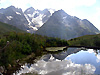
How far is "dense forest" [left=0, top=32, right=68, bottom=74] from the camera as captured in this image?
19.6 meters

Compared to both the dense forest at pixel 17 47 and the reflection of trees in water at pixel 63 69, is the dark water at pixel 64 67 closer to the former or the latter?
the reflection of trees in water at pixel 63 69

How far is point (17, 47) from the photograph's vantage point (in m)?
30.5

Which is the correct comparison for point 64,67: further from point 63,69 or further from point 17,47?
point 17,47

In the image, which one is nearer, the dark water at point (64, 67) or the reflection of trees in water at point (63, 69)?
the reflection of trees in water at point (63, 69)

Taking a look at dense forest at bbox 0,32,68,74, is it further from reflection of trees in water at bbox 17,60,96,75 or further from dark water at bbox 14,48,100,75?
reflection of trees in water at bbox 17,60,96,75

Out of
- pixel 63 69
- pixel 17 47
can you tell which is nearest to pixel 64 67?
pixel 63 69

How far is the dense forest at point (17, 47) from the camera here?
1956 centimetres

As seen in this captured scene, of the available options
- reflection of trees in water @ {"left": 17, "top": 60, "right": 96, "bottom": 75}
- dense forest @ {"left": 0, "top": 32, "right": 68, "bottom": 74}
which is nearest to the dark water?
reflection of trees in water @ {"left": 17, "top": 60, "right": 96, "bottom": 75}

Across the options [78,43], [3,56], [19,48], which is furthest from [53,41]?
[3,56]

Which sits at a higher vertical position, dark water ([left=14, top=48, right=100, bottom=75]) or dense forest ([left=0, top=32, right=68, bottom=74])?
dense forest ([left=0, top=32, right=68, bottom=74])

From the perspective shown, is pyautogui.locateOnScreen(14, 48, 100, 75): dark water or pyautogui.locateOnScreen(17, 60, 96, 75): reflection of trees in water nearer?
pyautogui.locateOnScreen(17, 60, 96, 75): reflection of trees in water

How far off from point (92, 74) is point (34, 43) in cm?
2497

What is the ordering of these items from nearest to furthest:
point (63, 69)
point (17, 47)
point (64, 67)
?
1. point (63, 69)
2. point (64, 67)
3. point (17, 47)

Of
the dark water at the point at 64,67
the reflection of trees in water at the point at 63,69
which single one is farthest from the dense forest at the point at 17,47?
the reflection of trees in water at the point at 63,69
